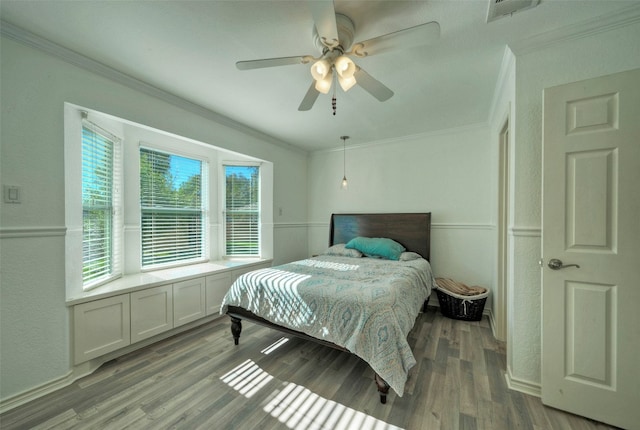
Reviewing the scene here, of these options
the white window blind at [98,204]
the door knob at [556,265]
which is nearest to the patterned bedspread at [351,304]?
the door knob at [556,265]

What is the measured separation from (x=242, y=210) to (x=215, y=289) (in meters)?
1.33

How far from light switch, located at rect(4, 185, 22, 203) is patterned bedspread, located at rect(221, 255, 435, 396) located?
168 centimetres

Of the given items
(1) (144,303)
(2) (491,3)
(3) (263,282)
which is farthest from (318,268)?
(2) (491,3)

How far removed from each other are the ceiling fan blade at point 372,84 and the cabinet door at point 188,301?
2672 millimetres

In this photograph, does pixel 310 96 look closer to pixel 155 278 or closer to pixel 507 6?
pixel 507 6

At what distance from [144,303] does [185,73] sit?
218cm

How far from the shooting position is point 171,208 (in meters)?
3.18

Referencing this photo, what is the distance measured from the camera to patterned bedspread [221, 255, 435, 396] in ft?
5.33

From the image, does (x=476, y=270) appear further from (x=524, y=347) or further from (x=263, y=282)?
(x=263, y=282)

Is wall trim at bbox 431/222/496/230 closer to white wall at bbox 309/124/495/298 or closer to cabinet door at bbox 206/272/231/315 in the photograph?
white wall at bbox 309/124/495/298

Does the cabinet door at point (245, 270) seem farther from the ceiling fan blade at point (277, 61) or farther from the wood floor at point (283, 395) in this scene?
the ceiling fan blade at point (277, 61)

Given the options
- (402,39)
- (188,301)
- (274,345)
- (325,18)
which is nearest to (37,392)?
(188,301)

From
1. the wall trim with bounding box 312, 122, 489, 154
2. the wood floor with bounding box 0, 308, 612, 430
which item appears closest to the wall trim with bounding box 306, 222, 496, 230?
the wall trim with bounding box 312, 122, 489, 154

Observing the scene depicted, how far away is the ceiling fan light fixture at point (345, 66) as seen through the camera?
151 cm
